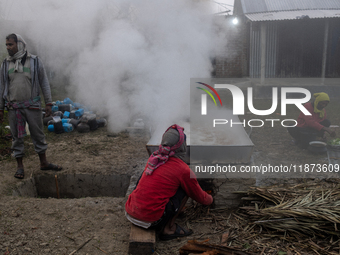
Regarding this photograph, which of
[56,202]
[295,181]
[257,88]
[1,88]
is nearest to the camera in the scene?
[56,202]

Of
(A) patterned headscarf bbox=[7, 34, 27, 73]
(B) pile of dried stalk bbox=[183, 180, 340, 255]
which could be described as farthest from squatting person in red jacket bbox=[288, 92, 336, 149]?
(A) patterned headscarf bbox=[7, 34, 27, 73]

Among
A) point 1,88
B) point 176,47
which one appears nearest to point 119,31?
point 176,47

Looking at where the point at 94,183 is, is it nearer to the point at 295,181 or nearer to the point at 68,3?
the point at 295,181

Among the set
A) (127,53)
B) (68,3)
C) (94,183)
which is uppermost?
(68,3)

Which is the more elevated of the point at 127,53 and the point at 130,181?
the point at 127,53

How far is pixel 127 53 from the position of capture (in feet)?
20.8

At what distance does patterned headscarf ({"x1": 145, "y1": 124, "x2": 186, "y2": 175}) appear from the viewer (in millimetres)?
2627

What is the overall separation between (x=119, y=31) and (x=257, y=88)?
17.6 ft

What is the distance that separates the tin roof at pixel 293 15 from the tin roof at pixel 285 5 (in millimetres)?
420

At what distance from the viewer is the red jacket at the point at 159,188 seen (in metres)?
2.59

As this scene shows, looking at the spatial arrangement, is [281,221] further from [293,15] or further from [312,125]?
[293,15]

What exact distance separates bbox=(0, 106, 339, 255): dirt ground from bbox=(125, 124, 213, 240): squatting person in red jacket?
0.29 metres

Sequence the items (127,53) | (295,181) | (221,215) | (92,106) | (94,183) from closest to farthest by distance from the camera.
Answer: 1. (221,215)
2. (295,181)
3. (94,183)
4. (127,53)
5. (92,106)

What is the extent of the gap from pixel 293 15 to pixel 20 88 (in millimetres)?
8957
